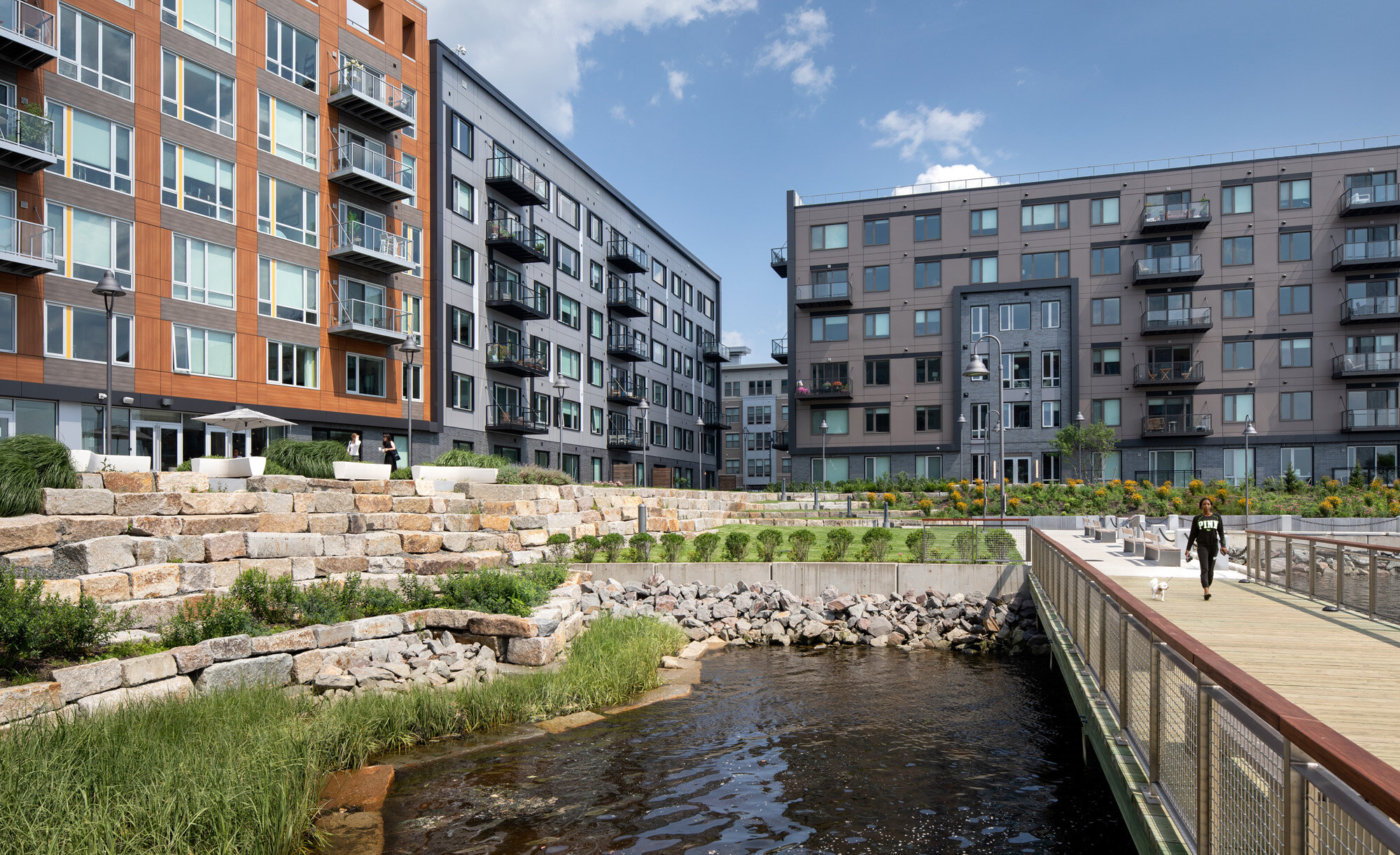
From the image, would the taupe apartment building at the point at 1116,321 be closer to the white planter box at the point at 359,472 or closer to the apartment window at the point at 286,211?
the apartment window at the point at 286,211

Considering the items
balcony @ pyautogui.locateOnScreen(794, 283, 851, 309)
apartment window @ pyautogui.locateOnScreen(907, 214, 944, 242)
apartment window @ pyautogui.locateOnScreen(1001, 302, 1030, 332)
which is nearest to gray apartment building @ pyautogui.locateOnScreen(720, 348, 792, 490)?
balcony @ pyautogui.locateOnScreen(794, 283, 851, 309)

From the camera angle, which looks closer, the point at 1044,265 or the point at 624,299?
the point at 1044,265

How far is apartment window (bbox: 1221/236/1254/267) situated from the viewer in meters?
51.2

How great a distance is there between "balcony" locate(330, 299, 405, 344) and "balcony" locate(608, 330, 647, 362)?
2248 centimetres

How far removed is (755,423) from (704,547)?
76400mm

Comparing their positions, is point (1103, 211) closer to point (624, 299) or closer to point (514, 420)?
point (624, 299)

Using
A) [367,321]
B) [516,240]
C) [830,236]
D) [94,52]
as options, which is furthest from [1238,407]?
[94,52]

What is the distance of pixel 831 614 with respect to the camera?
18.9 meters

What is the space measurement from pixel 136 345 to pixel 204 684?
23.2 metres

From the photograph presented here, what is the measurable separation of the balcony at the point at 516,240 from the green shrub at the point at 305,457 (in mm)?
23575

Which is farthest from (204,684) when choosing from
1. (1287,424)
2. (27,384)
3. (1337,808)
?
(1287,424)

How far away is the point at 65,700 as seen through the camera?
8.40 m

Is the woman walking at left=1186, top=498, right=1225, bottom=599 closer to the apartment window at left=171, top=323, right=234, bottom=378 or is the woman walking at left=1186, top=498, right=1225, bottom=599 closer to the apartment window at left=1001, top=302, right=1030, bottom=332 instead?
the apartment window at left=171, top=323, right=234, bottom=378

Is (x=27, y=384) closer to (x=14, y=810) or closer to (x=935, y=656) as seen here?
(x=14, y=810)
